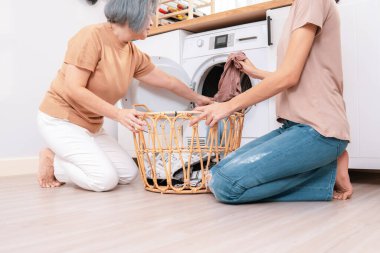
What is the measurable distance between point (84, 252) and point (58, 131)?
96 centimetres

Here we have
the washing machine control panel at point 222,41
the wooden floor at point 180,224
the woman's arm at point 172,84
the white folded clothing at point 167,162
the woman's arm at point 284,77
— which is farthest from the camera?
the washing machine control panel at point 222,41

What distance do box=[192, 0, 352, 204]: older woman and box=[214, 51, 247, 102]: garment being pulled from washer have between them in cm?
39

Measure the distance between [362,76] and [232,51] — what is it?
0.67m

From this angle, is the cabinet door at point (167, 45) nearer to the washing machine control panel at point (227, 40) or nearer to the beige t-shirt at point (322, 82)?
the washing machine control panel at point (227, 40)

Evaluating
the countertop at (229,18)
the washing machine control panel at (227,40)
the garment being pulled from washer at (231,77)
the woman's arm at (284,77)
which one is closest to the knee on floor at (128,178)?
the garment being pulled from washer at (231,77)

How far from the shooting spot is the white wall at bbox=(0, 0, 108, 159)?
2.26 metres

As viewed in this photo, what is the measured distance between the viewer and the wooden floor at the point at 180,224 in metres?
0.86

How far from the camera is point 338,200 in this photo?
1.36m

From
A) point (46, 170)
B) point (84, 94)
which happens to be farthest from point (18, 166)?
point (84, 94)

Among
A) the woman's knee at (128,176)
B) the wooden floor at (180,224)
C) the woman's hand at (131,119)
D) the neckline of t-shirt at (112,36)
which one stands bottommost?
the woman's knee at (128,176)

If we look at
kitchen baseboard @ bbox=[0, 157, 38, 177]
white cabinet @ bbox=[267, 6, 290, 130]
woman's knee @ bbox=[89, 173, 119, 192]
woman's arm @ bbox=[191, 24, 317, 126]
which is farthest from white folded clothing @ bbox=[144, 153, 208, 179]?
kitchen baseboard @ bbox=[0, 157, 38, 177]

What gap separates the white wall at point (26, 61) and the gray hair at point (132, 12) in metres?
1.01

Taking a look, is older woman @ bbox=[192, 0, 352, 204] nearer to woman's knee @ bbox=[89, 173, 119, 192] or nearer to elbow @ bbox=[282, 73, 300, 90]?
elbow @ bbox=[282, 73, 300, 90]

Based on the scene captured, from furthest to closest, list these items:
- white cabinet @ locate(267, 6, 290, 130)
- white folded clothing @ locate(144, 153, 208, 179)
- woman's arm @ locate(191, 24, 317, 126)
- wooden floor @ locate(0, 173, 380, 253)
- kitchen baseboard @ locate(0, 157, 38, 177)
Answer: kitchen baseboard @ locate(0, 157, 38, 177), white cabinet @ locate(267, 6, 290, 130), white folded clothing @ locate(144, 153, 208, 179), woman's arm @ locate(191, 24, 317, 126), wooden floor @ locate(0, 173, 380, 253)
